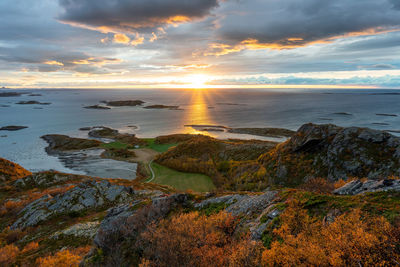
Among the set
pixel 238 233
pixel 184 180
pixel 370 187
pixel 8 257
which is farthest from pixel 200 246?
pixel 184 180

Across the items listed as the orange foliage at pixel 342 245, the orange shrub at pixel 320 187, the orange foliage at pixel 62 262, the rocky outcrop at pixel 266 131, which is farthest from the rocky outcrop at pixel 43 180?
the rocky outcrop at pixel 266 131

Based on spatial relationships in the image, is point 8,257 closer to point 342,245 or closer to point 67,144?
point 342,245

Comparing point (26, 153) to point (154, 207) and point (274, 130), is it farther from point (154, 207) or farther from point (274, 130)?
point (274, 130)

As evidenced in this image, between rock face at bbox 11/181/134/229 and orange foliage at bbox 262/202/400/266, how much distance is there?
1658 cm

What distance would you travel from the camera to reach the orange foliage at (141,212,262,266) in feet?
18.6

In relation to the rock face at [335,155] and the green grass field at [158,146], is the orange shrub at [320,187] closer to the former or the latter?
the rock face at [335,155]

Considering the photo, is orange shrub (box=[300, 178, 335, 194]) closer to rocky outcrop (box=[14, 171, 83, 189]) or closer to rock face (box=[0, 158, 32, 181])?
rocky outcrop (box=[14, 171, 83, 189])

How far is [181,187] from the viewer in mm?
27984

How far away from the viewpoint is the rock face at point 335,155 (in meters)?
17.5

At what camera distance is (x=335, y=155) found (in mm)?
19859

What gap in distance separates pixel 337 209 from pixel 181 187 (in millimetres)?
23242

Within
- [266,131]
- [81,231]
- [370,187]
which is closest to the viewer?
[370,187]

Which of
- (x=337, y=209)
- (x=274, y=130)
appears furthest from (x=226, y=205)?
(x=274, y=130)

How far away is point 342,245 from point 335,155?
18.5 meters
